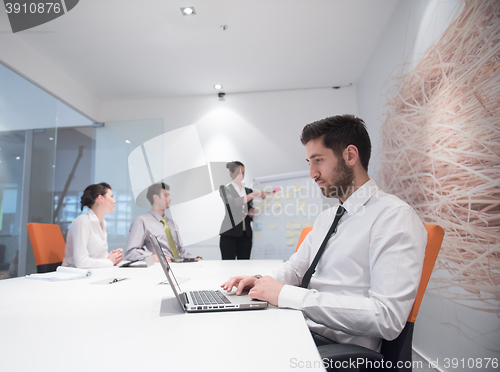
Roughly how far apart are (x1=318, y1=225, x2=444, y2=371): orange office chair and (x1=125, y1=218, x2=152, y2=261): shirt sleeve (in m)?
2.29

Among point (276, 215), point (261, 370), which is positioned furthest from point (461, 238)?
point (276, 215)

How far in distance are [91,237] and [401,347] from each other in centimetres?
224

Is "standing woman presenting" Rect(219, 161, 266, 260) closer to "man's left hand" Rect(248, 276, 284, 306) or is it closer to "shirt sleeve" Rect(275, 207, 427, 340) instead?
"man's left hand" Rect(248, 276, 284, 306)

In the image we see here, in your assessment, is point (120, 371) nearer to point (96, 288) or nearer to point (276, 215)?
point (96, 288)

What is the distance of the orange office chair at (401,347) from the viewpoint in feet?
2.58

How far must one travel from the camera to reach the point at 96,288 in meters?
1.40

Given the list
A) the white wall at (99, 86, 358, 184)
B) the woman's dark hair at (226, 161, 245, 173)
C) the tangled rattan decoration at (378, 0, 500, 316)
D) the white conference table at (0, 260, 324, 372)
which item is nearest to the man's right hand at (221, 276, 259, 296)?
the white conference table at (0, 260, 324, 372)

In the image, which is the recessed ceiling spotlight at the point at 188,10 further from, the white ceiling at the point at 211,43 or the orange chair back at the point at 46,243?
the orange chair back at the point at 46,243

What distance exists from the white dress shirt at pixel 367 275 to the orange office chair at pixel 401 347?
55mm

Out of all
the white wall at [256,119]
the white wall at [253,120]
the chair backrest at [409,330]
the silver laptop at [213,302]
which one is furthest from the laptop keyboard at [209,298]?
the white wall at [256,119]

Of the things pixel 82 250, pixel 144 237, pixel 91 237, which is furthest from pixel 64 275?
pixel 144 237

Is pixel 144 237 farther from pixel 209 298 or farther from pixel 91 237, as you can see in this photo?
pixel 209 298

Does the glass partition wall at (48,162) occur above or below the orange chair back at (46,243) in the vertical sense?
above

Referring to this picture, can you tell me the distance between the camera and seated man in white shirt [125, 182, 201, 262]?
2.85 metres
